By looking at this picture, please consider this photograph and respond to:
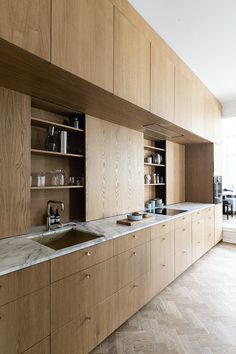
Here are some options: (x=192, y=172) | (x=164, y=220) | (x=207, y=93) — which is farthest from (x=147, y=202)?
(x=207, y=93)

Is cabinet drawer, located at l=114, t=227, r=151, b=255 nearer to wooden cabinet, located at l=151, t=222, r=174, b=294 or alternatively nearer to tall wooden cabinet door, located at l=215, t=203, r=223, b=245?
wooden cabinet, located at l=151, t=222, r=174, b=294

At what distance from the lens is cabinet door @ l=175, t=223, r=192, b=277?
2787mm

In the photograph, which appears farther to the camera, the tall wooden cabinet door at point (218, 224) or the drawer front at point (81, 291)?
the tall wooden cabinet door at point (218, 224)

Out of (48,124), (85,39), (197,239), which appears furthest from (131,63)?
(197,239)

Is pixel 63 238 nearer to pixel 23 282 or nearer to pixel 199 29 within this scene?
pixel 23 282

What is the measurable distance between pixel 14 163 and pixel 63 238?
0.79 meters

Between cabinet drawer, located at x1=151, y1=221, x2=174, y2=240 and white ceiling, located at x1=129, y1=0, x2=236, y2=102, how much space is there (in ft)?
7.00

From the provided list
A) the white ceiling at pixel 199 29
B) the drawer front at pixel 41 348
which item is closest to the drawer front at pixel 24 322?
the drawer front at pixel 41 348

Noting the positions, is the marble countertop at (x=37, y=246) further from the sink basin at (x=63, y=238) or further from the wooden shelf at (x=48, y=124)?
the wooden shelf at (x=48, y=124)

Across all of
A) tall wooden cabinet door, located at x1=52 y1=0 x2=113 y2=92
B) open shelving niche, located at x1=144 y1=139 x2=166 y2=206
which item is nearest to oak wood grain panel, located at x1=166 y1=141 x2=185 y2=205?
open shelving niche, located at x1=144 y1=139 x2=166 y2=206

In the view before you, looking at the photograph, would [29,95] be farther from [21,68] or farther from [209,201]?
[209,201]

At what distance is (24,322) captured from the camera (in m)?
1.17

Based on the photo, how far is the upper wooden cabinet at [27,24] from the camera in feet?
3.63

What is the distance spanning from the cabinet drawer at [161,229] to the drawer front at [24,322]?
128cm
